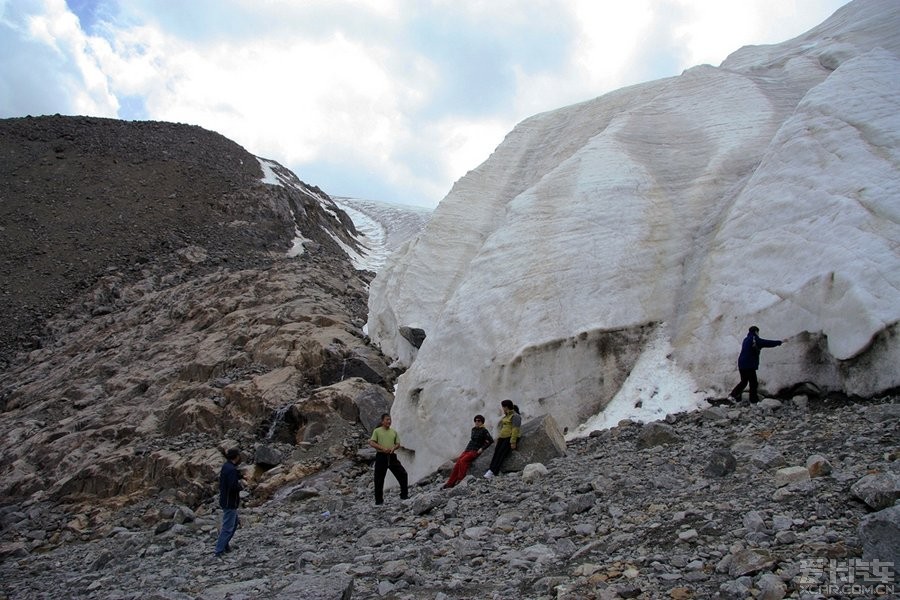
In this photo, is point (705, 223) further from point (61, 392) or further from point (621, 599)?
point (61, 392)

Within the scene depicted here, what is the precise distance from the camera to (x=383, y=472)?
33.8 feet

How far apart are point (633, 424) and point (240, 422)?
34.3 feet

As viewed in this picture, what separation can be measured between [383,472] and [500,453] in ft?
6.22

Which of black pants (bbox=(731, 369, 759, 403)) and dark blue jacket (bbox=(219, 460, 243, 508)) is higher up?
black pants (bbox=(731, 369, 759, 403))

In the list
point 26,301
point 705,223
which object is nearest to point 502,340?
point 705,223

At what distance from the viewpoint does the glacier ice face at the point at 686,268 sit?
372 inches

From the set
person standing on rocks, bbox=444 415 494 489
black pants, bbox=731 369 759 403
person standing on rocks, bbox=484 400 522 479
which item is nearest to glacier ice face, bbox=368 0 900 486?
black pants, bbox=731 369 759 403

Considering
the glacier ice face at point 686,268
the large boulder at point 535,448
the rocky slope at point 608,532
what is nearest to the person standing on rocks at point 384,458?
the rocky slope at point 608,532

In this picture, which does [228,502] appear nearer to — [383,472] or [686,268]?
[383,472]

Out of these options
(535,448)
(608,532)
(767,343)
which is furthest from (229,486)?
(767,343)

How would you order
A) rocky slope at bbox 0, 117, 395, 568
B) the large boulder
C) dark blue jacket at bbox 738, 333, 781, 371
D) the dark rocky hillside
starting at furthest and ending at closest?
the dark rocky hillside → rocky slope at bbox 0, 117, 395, 568 → the large boulder → dark blue jacket at bbox 738, 333, 781, 371

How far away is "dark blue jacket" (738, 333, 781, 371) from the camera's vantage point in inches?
372

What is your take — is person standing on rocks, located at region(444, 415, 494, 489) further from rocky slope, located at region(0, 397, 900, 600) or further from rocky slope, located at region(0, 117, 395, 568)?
rocky slope, located at region(0, 117, 395, 568)

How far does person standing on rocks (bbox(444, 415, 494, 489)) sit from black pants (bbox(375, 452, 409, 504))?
2.26ft
